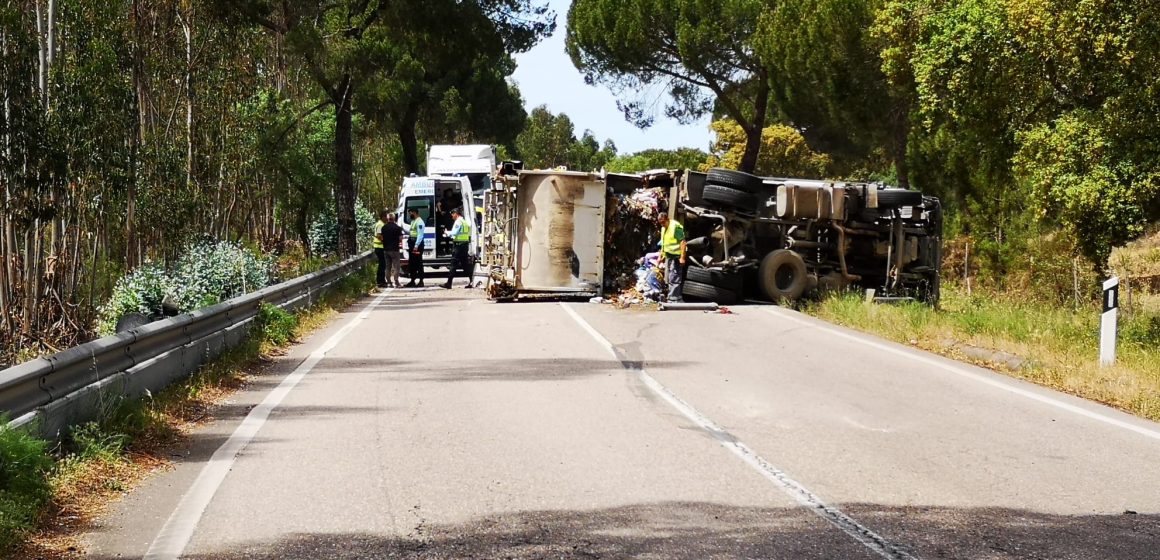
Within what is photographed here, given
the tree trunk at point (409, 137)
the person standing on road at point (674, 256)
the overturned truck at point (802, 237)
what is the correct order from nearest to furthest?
the person standing on road at point (674, 256), the overturned truck at point (802, 237), the tree trunk at point (409, 137)

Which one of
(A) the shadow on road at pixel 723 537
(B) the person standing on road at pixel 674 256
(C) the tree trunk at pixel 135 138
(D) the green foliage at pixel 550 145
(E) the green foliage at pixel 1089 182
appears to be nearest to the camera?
(A) the shadow on road at pixel 723 537

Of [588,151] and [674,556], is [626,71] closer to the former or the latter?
[674,556]

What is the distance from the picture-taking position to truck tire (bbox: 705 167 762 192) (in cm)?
2206

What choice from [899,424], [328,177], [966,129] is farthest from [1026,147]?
[328,177]

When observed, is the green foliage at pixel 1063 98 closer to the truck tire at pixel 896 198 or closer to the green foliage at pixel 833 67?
the truck tire at pixel 896 198

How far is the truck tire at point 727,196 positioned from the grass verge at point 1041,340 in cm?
221

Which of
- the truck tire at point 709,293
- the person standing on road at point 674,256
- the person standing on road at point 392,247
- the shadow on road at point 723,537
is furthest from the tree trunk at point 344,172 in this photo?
the shadow on road at point 723,537

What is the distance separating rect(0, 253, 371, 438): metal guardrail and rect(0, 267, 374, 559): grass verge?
120mm

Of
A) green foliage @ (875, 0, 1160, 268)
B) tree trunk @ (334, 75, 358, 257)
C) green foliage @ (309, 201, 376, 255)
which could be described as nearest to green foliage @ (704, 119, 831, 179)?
green foliage @ (309, 201, 376, 255)

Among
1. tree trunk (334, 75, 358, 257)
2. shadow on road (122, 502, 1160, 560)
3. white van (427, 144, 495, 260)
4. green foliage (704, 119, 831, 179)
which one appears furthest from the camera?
green foliage (704, 119, 831, 179)

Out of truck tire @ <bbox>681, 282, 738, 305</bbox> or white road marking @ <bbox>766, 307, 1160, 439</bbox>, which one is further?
truck tire @ <bbox>681, 282, 738, 305</bbox>

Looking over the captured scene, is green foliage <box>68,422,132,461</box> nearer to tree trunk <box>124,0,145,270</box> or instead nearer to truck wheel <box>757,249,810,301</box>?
tree trunk <box>124,0,145,270</box>

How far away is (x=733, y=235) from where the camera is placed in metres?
22.3

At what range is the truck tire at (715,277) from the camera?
22.2 metres
